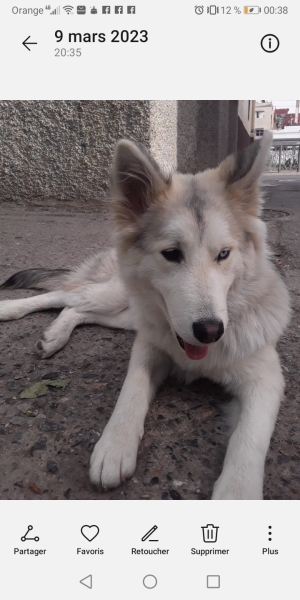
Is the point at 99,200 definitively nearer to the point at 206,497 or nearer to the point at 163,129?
the point at 163,129

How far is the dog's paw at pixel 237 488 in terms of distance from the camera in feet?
4.15

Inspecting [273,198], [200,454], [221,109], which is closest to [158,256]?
[200,454]

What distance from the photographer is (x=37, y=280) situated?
10.5 ft

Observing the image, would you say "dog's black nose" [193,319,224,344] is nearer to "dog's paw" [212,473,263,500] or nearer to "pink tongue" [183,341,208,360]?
"pink tongue" [183,341,208,360]

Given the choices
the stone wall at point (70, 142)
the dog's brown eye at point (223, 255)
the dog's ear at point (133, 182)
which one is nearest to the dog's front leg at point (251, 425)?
the dog's brown eye at point (223, 255)

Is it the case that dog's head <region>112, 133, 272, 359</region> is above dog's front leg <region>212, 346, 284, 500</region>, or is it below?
above

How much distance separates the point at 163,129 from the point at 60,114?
4.23 ft

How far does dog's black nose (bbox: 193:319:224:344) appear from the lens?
1407mm

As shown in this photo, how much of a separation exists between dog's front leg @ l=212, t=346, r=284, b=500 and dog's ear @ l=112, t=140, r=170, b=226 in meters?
0.83

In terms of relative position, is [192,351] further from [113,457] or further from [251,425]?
[113,457]

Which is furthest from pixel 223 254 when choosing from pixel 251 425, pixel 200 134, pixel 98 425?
pixel 200 134

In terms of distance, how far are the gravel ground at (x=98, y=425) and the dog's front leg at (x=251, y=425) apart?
68 mm

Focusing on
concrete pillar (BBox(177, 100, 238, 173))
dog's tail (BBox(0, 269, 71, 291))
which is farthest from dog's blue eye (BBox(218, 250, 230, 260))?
concrete pillar (BBox(177, 100, 238, 173))
